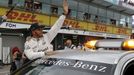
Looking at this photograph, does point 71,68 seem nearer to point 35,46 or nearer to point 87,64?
point 87,64

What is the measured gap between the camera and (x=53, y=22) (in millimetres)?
33469

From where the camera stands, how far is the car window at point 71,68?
13.6ft

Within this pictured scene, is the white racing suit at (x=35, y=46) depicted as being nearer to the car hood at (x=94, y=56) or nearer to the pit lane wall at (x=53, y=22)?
the car hood at (x=94, y=56)

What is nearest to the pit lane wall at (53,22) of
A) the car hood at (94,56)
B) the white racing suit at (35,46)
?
the white racing suit at (35,46)

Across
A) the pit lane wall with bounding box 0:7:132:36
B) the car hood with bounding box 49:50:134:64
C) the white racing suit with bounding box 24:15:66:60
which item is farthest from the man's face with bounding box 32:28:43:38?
the pit lane wall with bounding box 0:7:132:36

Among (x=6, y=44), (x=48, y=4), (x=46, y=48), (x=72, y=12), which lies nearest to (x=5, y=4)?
(x=6, y=44)

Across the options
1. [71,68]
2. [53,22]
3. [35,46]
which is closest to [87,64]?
[71,68]

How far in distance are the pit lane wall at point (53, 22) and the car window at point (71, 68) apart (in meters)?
22.7

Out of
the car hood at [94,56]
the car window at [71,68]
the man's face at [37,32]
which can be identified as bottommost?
the car window at [71,68]

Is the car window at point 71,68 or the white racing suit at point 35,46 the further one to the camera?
the white racing suit at point 35,46

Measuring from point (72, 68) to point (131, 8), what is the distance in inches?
1784

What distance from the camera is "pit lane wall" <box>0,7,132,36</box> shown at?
95.2 feet

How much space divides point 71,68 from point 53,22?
95.8 ft

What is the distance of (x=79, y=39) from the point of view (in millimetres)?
39125
